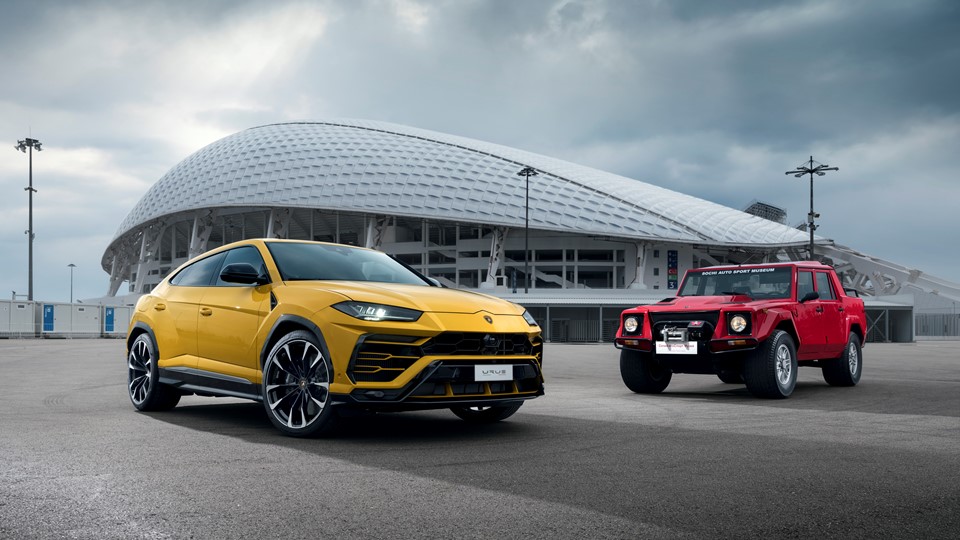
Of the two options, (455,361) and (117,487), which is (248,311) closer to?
(455,361)

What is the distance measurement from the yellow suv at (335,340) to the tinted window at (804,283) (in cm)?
569

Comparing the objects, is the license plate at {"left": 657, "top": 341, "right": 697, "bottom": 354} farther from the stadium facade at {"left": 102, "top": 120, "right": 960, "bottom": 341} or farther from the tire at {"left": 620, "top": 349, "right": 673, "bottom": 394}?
the stadium facade at {"left": 102, "top": 120, "right": 960, "bottom": 341}

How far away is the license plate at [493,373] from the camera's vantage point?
20.2 ft

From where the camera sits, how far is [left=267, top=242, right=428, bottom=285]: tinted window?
699 cm

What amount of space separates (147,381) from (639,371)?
20.1 feet

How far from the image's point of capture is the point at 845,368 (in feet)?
40.1

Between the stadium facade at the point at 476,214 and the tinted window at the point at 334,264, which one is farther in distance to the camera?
the stadium facade at the point at 476,214

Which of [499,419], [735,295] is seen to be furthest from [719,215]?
[499,419]

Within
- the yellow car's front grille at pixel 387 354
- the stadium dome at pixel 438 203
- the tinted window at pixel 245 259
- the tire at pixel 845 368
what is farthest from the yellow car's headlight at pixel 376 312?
the stadium dome at pixel 438 203

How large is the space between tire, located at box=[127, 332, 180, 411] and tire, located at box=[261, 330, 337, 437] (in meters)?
2.05

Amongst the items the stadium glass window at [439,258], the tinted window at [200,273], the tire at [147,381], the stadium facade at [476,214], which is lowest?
the tire at [147,381]

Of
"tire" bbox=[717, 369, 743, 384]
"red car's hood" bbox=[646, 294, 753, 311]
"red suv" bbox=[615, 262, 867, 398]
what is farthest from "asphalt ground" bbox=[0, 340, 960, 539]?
"red car's hood" bbox=[646, 294, 753, 311]

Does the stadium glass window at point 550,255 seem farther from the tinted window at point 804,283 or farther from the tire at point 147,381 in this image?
the tire at point 147,381

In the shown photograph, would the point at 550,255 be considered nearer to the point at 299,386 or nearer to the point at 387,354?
the point at 299,386
